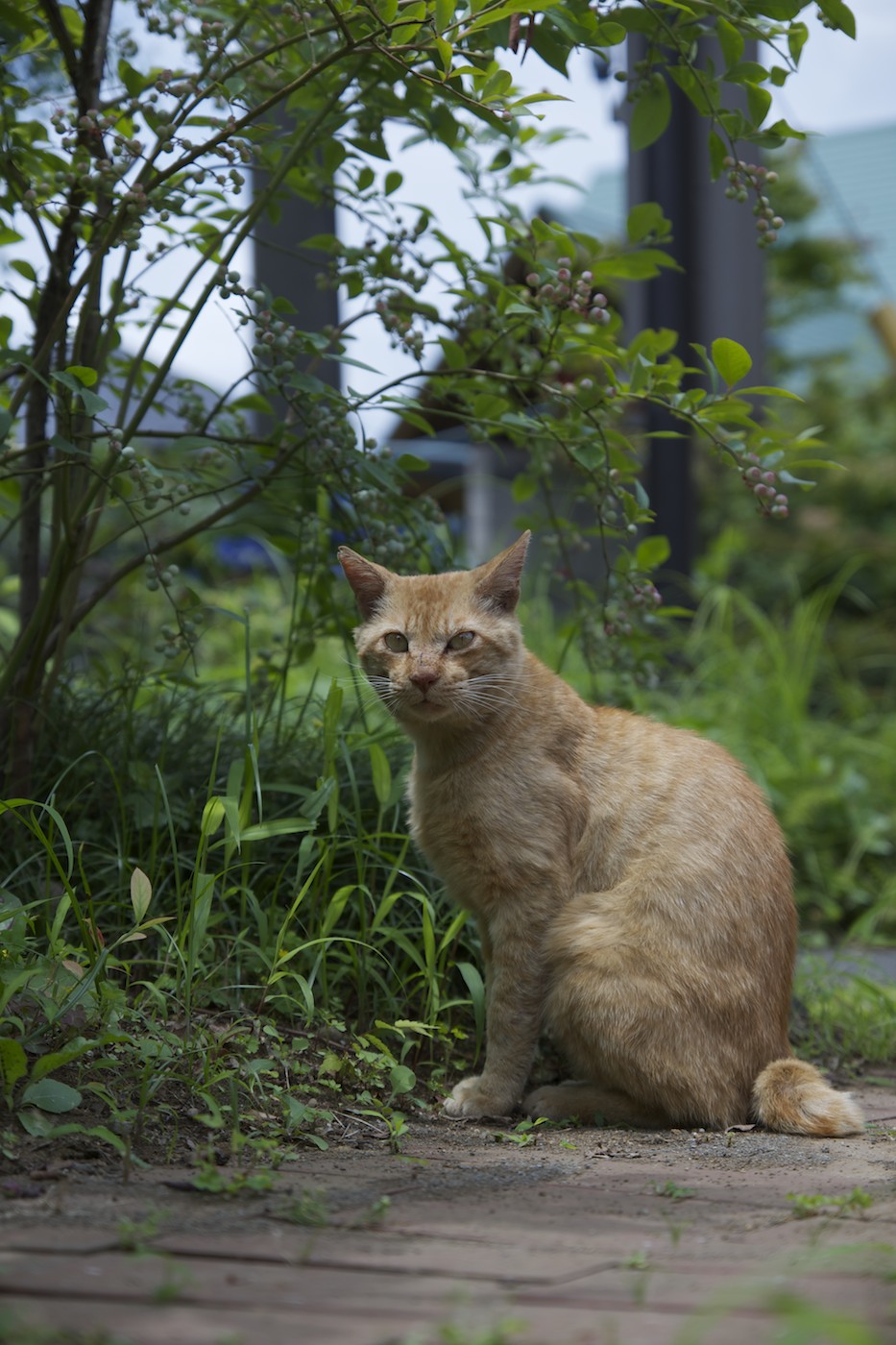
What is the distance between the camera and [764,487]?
305 centimetres

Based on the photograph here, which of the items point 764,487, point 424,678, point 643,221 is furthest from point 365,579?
point 643,221

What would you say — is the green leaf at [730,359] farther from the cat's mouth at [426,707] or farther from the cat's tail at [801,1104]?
the cat's tail at [801,1104]

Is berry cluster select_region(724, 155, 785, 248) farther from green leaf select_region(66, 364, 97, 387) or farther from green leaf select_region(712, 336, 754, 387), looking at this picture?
green leaf select_region(66, 364, 97, 387)

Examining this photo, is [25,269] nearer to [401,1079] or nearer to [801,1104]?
[401,1079]

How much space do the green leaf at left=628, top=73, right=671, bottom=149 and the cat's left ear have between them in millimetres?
1001

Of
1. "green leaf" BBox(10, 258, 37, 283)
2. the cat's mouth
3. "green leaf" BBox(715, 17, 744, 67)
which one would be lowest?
the cat's mouth

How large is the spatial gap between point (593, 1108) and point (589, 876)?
20.4 inches

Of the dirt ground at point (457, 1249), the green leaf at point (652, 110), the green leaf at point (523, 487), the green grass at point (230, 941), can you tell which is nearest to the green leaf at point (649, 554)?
the green leaf at point (523, 487)

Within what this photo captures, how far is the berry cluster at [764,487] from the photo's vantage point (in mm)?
3068

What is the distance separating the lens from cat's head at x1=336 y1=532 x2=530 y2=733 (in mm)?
3002

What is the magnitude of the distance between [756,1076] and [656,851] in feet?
1.78

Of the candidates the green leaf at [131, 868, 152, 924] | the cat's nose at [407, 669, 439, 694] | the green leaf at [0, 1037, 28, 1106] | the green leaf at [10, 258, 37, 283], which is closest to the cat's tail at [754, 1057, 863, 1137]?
the cat's nose at [407, 669, 439, 694]

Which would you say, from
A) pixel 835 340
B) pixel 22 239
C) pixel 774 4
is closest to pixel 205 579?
pixel 22 239

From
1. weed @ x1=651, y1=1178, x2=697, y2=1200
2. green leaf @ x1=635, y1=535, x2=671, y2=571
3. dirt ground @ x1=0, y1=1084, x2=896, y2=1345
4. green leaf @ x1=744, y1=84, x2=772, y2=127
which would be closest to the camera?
dirt ground @ x1=0, y1=1084, x2=896, y2=1345
